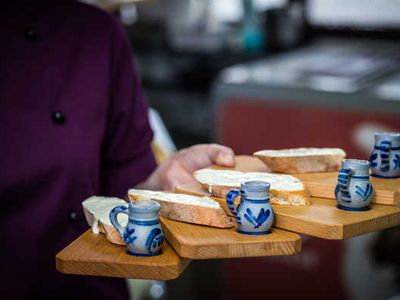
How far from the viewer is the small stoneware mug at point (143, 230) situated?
148 centimetres

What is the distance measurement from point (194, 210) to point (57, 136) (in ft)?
2.07

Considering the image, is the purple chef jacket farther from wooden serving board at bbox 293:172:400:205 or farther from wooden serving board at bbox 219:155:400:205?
wooden serving board at bbox 293:172:400:205

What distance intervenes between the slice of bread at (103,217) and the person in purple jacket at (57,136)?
334mm

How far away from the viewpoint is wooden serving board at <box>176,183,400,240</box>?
5.02 feet

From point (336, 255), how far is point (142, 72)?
6.81 ft

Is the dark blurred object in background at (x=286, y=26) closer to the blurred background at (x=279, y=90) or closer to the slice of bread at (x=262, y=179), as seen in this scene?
the blurred background at (x=279, y=90)

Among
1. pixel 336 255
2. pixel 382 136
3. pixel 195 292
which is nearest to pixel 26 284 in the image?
pixel 382 136

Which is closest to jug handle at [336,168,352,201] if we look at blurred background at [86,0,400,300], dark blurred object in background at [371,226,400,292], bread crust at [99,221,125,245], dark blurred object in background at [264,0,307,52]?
bread crust at [99,221,125,245]

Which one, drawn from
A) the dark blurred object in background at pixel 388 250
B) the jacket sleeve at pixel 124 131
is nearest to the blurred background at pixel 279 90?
the dark blurred object in background at pixel 388 250

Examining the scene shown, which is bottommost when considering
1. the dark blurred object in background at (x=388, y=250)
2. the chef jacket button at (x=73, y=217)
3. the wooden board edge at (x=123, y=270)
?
the dark blurred object in background at (x=388, y=250)

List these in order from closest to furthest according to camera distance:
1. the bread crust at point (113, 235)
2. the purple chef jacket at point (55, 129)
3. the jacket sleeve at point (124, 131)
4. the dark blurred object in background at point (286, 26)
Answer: the bread crust at point (113, 235) → the purple chef jacket at point (55, 129) → the jacket sleeve at point (124, 131) → the dark blurred object in background at point (286, 26)

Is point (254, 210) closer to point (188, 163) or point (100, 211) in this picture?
point (100, 211)

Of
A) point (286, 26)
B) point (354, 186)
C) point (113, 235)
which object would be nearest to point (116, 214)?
point (113, 235)

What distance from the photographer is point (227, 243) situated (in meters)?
1.50
